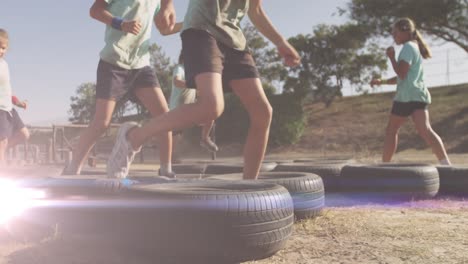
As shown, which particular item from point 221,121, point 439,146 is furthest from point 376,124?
point 439,146

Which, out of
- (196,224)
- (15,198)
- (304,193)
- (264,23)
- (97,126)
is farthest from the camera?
(97,126)

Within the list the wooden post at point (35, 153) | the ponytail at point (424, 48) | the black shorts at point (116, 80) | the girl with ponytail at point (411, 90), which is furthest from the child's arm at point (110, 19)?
the wooden post at point (35, 153)

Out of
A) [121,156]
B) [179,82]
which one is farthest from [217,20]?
[179,82]

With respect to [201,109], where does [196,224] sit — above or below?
below

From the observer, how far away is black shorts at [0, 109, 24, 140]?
454cm

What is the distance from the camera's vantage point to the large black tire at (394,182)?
4.17 metres

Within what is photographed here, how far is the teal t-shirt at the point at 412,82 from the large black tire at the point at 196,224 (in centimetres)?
363

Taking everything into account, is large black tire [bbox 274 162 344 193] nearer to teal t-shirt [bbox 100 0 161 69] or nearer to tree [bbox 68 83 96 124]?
teal t-shirt [bbox 100 0 161 69]

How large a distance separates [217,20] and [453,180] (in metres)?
3.24

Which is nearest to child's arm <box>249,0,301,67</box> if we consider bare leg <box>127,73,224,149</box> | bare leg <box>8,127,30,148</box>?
bare leg <box>127,73,224,149</box>

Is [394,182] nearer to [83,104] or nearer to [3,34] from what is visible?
[3,34]

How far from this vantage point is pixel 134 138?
298 centimetres

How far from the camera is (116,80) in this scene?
3500mm

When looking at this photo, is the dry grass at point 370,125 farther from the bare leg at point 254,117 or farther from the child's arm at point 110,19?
the child's arm at point 110,19
